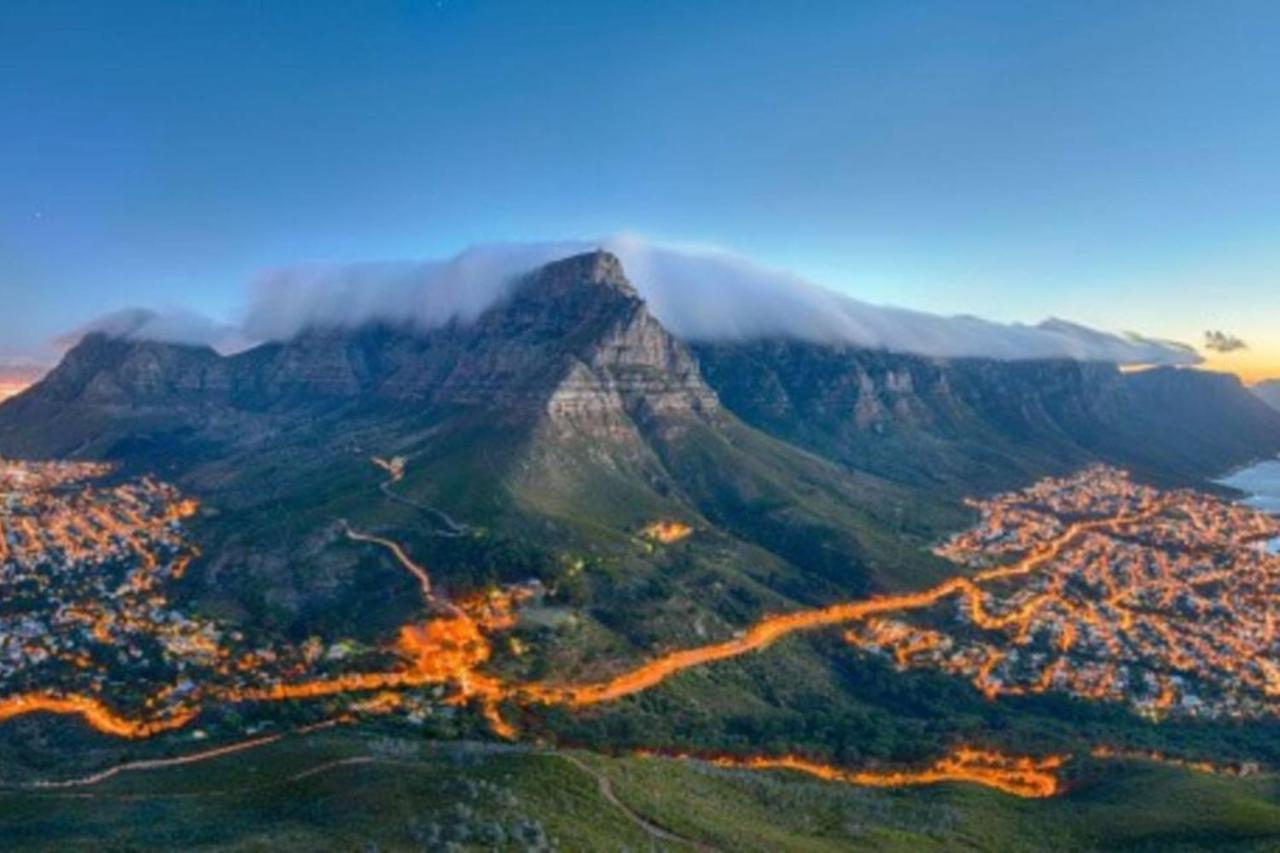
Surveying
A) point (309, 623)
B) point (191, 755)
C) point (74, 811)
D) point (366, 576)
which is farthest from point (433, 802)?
point (366, 576)

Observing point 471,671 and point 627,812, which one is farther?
point 471,671

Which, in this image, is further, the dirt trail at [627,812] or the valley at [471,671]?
the valley at [471,671]

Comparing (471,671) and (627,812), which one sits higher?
(627,812)

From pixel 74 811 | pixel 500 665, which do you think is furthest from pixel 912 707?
pixel 74 811

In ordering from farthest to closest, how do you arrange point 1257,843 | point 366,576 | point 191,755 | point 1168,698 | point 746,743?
point 366,576 < point 1168,698 < point 746,743 < point 191,755 < point 1257,843

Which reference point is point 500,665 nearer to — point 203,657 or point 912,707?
point 203,657

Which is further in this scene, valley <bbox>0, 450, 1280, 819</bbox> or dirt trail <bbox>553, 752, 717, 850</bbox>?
valley <bbox>0, 450, 1280, 819</bbox>

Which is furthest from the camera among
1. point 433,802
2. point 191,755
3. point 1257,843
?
point 191,755

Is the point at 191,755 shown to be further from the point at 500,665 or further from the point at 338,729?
the point at 500,665

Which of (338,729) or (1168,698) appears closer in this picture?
(338,729)

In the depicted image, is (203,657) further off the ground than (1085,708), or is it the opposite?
(203,657)
